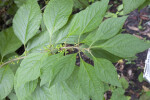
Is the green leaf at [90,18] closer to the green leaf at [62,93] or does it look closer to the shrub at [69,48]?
the shrub at [69,48]

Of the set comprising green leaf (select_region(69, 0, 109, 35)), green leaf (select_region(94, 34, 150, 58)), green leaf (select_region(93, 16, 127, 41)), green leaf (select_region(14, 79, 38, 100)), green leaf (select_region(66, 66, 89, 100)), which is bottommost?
green leaf (select_region(66, 66, 89, 100))

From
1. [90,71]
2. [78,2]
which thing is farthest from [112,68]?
[78,2]

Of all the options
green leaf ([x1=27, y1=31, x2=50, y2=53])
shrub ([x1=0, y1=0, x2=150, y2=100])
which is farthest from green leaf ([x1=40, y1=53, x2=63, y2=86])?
green leaf ([x1=27, y1=31, x2=50, y2=53])

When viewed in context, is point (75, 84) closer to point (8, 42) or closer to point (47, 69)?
point (47, 69)

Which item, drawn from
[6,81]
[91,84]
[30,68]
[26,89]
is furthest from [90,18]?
[6,81]

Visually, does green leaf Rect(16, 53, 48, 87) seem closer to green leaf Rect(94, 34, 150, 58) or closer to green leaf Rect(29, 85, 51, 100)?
green leaf Rect(29, 85, 51, 100)

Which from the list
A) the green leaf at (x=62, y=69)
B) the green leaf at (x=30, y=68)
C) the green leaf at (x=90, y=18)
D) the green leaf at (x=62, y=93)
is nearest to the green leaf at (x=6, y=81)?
the green leaf at (x=30, y=68)

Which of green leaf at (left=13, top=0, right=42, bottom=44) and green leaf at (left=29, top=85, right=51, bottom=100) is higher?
green leaf at (left=13, top=0, right=42, bottom=44)
